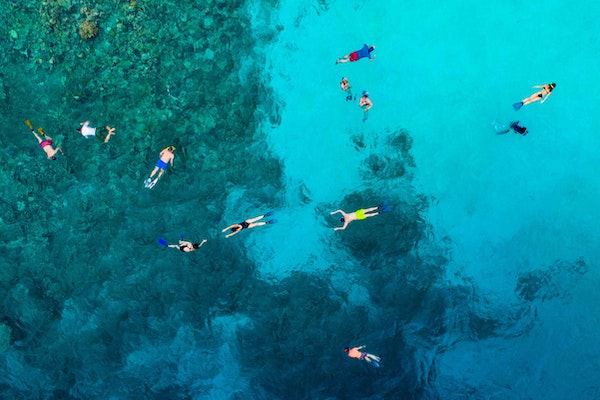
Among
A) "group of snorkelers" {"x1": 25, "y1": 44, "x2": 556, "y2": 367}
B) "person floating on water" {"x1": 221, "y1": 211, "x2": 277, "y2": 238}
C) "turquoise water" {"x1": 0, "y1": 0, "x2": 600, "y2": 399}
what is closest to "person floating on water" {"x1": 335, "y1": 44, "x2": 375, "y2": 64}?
"group of snorkelers" {"x1": 25, "y1": 44, "x2": 556, "y2": 367}

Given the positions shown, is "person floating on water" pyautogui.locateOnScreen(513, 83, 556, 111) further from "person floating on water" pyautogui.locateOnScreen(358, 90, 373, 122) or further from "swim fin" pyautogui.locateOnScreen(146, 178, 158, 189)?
"swim fin" pyautogui.locateOnScreen(146, 178, 158, 189)

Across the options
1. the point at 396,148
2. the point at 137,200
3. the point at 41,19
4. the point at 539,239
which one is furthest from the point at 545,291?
the point at 41,19

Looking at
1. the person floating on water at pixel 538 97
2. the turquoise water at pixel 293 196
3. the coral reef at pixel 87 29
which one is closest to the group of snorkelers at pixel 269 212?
the person floating on water at pixel 538 97

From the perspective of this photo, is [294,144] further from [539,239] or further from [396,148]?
[539,239]

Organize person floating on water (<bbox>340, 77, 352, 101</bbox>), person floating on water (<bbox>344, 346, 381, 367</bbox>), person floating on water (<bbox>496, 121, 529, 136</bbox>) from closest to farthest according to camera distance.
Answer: person floating on water (<bbox>496, 121, 529, 136</bbox>)
person floating on water (<bbox>340, 77, 352, 101</bbox>)
person floating on water (<bbox>344, 346, 381, 367</bbox>)

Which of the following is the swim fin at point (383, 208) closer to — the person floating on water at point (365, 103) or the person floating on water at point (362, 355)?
the person floating on water at point (365, 103)
